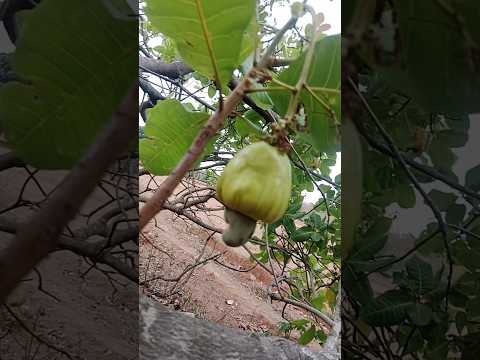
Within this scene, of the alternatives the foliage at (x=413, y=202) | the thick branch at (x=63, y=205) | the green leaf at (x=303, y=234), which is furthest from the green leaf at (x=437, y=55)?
the green leaf at (x=303, y=234)

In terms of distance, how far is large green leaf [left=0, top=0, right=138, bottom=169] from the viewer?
0.72 metres

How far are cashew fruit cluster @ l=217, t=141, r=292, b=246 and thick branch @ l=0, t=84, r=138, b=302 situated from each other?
15cm

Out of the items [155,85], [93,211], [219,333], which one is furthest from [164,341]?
[155,85]

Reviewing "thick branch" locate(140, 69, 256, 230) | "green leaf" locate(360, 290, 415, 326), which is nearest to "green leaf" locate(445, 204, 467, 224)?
"green leaf" locate(360, 290, 415, 326)

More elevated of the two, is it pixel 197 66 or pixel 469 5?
pixel 469 5

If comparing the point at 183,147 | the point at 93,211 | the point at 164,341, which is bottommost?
the point at 164,341

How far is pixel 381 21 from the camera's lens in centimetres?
59

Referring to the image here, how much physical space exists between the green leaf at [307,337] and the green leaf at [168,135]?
51cm

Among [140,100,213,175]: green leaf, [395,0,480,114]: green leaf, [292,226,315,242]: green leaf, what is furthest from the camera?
[292,226,315,242]: green leaf

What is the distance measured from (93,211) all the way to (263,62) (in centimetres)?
33

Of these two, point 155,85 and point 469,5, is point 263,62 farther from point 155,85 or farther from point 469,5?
point 155,85

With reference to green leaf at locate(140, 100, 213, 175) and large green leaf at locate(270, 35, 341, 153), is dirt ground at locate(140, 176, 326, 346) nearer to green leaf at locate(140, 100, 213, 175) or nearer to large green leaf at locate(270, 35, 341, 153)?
green leaf at locate(140, 100, 213, 175)

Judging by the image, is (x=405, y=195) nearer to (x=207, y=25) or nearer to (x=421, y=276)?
(x=421, y=276)

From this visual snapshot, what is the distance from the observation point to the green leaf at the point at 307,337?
4.00 ft
